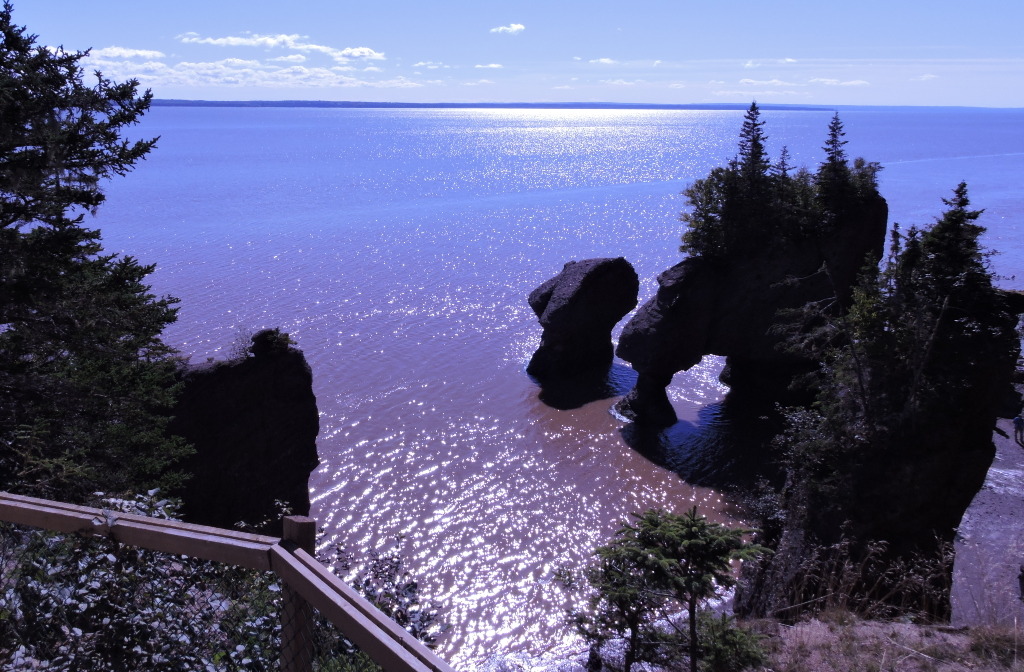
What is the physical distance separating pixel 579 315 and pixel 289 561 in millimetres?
27658

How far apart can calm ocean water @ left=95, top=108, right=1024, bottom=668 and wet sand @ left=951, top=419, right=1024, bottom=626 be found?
589cm

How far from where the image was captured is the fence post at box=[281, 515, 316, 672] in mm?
4082

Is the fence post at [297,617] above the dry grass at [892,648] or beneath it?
above

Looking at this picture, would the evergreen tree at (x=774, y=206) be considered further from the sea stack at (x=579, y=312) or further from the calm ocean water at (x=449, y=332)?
the calm ocean water at (x=449, y=332)

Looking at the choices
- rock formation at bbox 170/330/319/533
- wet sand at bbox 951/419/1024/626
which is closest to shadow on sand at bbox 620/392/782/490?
wet sand at bbox 951/419/1024/626

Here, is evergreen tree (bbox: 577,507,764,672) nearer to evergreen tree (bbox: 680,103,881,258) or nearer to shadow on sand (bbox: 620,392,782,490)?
shadow on sand (bbox: 620,392,782,490)

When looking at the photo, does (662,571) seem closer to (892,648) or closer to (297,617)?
(892,648)

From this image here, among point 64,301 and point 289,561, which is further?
point 64,301

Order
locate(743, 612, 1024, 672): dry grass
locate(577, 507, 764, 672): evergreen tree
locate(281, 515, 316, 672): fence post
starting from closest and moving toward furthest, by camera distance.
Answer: locate(281, 515, 316, 672): fence post
locate(743, 612, 1024, 672): dry grass
locate(577, 507, 764, 672): evergreen tree

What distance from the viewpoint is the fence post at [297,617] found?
4.08 meters

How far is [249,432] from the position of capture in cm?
1891

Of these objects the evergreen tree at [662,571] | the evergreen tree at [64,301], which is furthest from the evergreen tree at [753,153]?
the evergreen tree at [662,571]

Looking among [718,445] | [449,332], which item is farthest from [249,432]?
[449,332]

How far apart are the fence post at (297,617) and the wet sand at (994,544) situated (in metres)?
13.2
